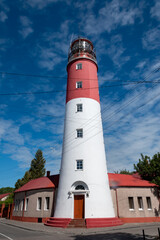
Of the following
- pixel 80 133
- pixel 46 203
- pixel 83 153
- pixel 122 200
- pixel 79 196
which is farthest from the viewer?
pixel 46 203

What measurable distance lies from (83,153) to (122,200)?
8182mm

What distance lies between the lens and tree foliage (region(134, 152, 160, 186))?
25.8m

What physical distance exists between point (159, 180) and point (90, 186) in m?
10.7

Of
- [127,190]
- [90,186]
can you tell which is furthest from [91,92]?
[127,190]

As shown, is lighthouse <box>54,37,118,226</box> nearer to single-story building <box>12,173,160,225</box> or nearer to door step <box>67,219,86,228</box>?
door step <box>67,219,86,228</box>

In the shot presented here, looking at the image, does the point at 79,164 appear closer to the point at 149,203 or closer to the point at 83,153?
the point at 83,153

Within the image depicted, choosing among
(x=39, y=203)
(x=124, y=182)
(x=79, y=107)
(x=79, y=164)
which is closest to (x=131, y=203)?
(x=124, y=182)

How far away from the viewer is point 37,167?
58.5 m

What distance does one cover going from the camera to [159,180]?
23312 millimetres

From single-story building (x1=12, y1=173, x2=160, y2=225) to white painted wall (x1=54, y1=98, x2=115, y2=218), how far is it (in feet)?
9.17

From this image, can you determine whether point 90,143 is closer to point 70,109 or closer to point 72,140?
point 72,140

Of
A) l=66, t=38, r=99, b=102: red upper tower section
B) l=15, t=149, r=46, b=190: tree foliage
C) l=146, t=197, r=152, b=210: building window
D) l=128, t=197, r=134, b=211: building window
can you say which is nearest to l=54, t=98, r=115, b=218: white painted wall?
l=66, t=38, r=99, b=102: red upper tower section

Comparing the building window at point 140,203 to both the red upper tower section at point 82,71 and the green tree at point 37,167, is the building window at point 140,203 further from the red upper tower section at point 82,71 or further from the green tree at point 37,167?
the green tree at point 37,167

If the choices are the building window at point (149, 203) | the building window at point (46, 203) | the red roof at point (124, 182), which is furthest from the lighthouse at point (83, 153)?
the building window at point (149, 203)
